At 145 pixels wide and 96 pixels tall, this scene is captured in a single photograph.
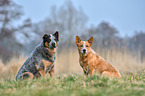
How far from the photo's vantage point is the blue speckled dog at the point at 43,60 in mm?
4777

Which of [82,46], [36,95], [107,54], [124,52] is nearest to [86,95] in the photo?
[36,95]

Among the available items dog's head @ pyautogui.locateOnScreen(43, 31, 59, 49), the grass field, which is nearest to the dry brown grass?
the grass field

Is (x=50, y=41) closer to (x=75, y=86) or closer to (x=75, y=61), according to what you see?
(x=75, y=86)

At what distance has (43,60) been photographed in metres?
4.79

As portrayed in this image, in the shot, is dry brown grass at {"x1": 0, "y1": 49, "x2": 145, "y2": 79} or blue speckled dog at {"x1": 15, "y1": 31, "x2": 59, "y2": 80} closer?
blue speckled dog at {"x1": 15, "y1": 31, "x2": 59, "y2": 80}

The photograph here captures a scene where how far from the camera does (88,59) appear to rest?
489 cm

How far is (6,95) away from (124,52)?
1021cm

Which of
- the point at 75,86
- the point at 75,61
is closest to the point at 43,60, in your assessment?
the point at 75,86

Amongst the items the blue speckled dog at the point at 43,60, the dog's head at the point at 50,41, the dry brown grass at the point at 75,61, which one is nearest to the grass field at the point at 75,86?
the blue speckled dog at the point at 43,60

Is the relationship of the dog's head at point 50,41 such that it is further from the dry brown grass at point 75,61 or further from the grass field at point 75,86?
the dry brown grass at point 75,61

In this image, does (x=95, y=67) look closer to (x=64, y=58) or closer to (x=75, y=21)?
(x=64, y=58)

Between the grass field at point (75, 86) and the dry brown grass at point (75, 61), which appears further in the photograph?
the dry brown grass at point (75, 61)

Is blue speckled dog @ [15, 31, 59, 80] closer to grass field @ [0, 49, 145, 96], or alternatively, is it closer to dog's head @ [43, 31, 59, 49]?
dog's head @ [43, 31, 59, 49]

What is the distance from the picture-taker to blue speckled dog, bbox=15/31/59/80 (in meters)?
4.78
